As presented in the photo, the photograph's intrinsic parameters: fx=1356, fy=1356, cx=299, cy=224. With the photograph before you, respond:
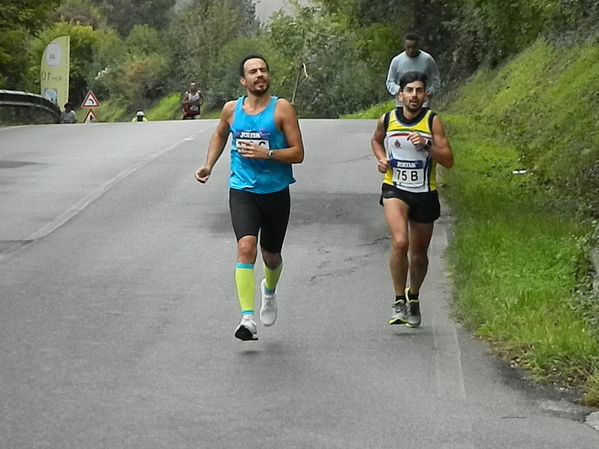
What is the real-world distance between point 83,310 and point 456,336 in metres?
2.82

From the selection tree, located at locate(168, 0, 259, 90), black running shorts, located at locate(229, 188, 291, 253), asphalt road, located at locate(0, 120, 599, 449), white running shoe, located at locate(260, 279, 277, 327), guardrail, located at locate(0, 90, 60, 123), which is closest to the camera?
asphalt road, located at locate(0, 120, 599, 449)

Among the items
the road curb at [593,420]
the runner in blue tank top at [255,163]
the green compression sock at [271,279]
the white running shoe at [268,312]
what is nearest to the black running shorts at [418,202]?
the runner in blue tank top at [255,163]

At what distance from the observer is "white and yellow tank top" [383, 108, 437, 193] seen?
9.23 meters

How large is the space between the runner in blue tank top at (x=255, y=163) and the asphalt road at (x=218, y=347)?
539 mm

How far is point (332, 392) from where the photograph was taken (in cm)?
775

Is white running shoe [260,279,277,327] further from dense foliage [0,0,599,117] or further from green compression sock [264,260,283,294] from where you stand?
dense foliage [0,0,599,117]

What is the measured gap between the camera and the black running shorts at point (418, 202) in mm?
9375

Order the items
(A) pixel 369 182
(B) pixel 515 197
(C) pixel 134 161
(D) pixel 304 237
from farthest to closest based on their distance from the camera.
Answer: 1. (C) pixel 134 161
2. (A) pixel 369 182
3. (B) pixel 515 197
4. (D) pixel 304 237

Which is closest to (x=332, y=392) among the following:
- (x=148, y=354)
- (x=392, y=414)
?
(x=392, y=414)

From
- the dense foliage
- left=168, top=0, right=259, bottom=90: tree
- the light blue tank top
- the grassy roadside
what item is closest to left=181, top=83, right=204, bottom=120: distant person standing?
the dense foliage

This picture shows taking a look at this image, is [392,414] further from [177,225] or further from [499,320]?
[177,225]

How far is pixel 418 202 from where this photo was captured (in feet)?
30.8

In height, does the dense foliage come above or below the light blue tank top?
below

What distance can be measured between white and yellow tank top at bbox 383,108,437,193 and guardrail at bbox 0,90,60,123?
1006 inches
